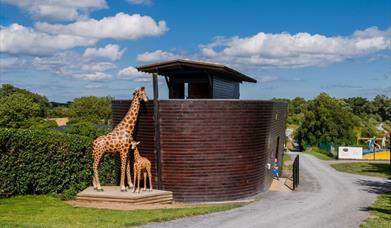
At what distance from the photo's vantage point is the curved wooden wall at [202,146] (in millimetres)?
17328

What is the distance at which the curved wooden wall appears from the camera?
56.9 ft

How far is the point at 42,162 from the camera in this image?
16844mm

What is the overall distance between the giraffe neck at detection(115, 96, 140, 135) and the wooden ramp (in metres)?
2.37

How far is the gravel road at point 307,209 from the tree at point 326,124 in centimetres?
3789

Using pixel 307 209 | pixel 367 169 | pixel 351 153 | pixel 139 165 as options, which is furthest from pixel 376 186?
pixel 351 153

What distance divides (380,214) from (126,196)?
9.06 meters

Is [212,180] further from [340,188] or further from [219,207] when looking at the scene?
[340,188]

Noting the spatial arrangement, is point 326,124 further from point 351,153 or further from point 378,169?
point 378,169

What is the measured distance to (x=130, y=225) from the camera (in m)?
11.9

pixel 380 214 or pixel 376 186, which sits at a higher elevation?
pixel 380 214

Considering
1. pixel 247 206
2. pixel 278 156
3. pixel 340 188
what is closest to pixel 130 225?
pixel 247 206

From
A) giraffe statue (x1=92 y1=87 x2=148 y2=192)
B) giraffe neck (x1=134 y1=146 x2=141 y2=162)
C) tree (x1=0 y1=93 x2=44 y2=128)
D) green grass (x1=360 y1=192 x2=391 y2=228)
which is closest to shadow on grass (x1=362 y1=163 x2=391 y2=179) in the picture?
green grass (x1=360 y1=192 x2=391 y2=228)

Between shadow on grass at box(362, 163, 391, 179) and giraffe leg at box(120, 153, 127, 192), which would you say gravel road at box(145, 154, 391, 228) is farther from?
Answer: shadow on grass at box(362, 163, 391, 179)

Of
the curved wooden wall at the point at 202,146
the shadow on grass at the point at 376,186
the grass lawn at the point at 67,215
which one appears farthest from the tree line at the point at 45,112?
the shadow on grass at the point at 376,186
